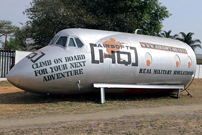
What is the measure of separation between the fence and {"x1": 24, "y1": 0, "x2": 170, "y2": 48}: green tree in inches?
173

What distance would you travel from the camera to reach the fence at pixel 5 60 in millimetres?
23161

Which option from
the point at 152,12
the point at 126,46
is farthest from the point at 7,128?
the point at 152,12

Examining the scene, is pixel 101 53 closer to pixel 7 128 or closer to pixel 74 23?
pixel 7 128

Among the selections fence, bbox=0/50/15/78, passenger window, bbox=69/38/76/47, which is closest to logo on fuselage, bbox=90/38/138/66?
passenger window, bbox=69/38/76/47

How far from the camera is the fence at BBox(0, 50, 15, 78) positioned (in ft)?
76.0

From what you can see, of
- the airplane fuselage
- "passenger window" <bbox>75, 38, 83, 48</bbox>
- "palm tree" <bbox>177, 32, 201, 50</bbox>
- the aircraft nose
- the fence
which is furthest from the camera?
"palm tree" <bbox>177, 32, 201, 50</bbox>

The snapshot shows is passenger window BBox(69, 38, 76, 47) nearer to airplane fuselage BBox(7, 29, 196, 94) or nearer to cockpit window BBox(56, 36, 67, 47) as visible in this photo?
airplane fuselage BBox(7, 29, 196, 94)

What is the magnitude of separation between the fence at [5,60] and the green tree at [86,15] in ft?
14.4

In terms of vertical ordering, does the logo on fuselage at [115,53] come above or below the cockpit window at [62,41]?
below

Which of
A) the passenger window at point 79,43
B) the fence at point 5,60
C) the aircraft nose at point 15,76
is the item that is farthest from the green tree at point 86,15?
the aircraft nose at point 15,76

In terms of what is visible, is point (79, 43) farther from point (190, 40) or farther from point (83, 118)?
point (190, 40)

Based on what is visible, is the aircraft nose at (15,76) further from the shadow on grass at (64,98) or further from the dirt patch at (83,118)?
the shadow on grass at (64,98)

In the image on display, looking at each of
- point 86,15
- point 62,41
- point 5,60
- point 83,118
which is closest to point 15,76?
point 62,41

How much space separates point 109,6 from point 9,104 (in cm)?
1889
